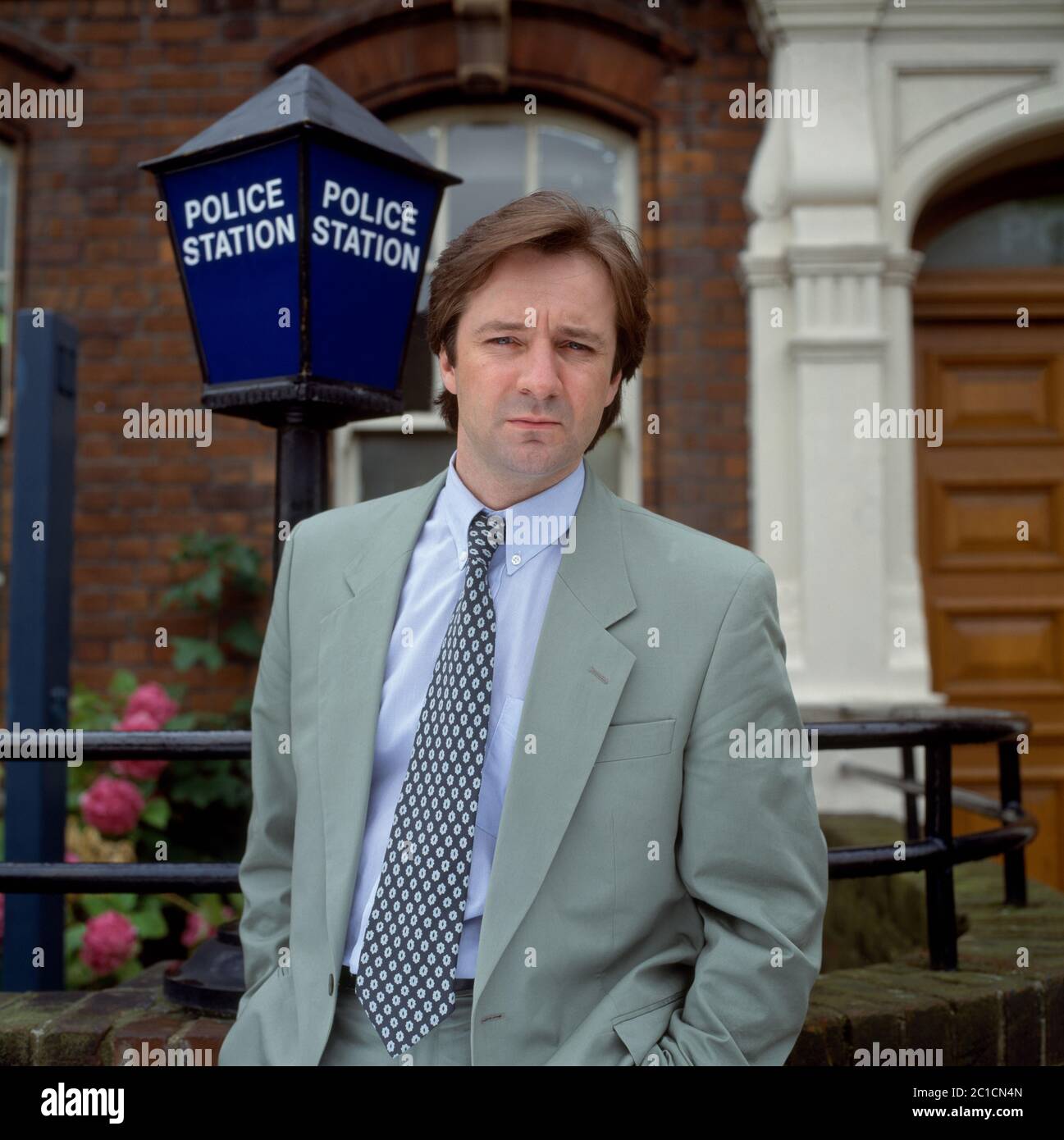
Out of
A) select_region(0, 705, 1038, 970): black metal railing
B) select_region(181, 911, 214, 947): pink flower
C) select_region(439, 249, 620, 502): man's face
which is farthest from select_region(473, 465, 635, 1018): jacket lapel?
select_region(181, 911, 214, 947): pink flower

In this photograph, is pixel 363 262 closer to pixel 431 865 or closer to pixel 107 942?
pixel 431 865

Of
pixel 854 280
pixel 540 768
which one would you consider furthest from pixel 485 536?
pixel 854 280

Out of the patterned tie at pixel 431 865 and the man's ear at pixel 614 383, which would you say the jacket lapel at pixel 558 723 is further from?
the man's ear at pixel 614 383

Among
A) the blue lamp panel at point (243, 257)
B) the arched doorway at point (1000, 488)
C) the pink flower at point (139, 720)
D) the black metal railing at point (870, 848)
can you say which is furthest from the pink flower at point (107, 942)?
the arched doorway at point (1000, 488)

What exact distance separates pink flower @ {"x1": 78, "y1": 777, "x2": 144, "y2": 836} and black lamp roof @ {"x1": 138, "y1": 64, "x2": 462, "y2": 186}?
2.20 meters

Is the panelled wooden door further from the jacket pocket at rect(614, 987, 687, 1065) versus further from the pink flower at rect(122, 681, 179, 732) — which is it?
the jacket pocket at rect(614, 987, 687, 1065)

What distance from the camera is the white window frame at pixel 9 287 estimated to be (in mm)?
5203

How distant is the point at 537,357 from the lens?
154 centimetres

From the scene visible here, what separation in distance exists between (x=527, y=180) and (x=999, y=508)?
2578 mm

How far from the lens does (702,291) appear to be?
504 centimetres

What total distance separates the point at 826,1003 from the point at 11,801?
6.50 ft

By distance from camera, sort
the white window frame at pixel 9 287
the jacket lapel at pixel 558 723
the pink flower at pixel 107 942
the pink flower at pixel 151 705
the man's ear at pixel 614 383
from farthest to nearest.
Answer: the white window frame at pixel 9 287 < the pink flower at pixel 151 705 < the pink flower at pixel 107 942 < the man's ear at pixel 614 383 < the jacket lapel at pixel 558 723

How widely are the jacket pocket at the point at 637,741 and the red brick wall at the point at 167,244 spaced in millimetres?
3600

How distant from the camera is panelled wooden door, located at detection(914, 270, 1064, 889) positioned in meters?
5.02
